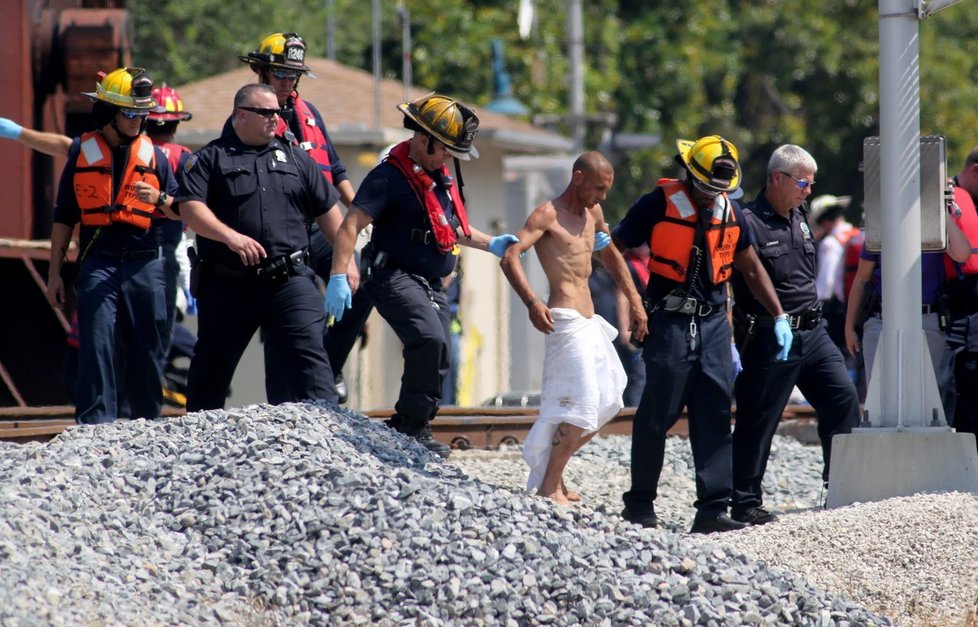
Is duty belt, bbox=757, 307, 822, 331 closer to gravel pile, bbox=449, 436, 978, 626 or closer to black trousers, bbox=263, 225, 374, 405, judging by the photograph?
gravel pile, bbox=449, 436, 978, 626

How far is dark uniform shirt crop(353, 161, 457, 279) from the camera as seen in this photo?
8.50m

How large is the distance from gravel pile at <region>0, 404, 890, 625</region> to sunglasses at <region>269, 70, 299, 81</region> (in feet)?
8.25

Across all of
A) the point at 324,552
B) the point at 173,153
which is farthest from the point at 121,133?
the point at 324,552

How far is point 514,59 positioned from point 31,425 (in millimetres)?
19269

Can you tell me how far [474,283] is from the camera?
16781 millimetres

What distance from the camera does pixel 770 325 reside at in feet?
30.0

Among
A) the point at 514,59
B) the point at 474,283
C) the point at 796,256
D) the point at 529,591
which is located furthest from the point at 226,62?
the point at 529,591

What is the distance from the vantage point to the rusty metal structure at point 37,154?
12.7 meters

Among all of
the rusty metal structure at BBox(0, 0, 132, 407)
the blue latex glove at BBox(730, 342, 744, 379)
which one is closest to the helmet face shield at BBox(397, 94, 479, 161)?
the blue latex glove at BBox(730, 342, 744, 379)

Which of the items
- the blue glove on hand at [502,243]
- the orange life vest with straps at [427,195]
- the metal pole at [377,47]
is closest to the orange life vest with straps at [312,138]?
the orange life vest with straps at [427,195]

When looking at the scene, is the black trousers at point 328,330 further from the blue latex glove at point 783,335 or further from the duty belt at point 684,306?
the blue latex glove at point 783,335

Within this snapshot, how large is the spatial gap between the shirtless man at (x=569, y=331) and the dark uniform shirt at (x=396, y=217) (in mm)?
452

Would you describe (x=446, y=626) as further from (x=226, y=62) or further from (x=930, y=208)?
(x=226, y=62)

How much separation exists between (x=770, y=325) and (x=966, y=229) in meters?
1.41
